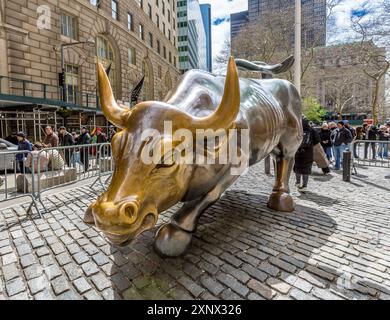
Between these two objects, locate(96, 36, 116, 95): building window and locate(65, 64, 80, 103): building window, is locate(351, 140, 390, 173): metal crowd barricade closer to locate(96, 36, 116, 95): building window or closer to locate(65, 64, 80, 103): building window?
locate(65, 64, 80, 103): building window

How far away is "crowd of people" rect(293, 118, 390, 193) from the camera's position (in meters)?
6.33

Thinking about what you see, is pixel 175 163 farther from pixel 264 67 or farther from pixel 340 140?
pixel 340 140

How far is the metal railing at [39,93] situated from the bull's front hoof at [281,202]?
1395 centimetres

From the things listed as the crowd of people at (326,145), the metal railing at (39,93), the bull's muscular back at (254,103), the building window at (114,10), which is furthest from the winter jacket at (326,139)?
the building window at (114,10)

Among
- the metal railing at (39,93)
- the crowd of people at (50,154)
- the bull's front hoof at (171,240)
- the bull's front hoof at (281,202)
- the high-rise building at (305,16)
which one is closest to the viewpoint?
the bull's front hoof at (171,240)

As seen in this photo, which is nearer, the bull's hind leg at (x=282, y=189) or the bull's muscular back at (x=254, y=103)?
the bull's muscular back at (x=254, y=103)

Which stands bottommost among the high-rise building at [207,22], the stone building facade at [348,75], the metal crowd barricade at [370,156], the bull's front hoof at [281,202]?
the bull's front hoof at [281,202]

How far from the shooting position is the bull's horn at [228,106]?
6.55 feet

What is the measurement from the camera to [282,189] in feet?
14.8

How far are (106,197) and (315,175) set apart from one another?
7933mm

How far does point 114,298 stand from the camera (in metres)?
2.26

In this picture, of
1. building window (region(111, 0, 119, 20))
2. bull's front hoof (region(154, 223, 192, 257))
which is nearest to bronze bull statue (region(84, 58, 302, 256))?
bull's front hoof (region(154, 223, 192, 257))

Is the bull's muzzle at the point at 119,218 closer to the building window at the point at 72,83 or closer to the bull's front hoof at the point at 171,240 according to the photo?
the bull's front hoof at the point at 171,240
